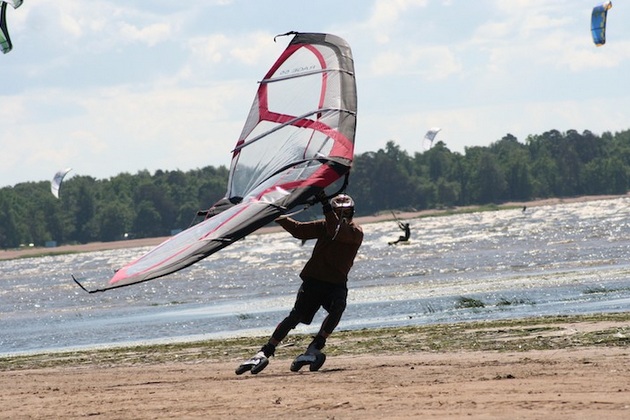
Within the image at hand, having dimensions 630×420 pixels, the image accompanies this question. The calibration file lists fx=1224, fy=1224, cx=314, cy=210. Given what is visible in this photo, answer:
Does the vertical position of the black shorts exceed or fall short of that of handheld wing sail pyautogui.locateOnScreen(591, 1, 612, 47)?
it falls short

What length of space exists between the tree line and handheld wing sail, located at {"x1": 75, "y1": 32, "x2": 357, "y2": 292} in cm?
13278

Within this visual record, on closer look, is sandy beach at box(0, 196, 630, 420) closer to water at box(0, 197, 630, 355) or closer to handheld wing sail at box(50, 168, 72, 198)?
water at box(0, 197, 630, 355)

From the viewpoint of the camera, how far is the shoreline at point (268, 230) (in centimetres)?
13738

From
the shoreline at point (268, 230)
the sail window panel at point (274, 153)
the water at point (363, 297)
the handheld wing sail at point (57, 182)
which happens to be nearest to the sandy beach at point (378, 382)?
the sail window panel at point (274, 153)

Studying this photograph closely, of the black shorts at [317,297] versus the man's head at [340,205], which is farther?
the black shorts at [317,297]

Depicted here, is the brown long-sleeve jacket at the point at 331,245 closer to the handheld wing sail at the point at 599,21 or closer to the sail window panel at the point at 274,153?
A: the sail window panel at the point at 274,153

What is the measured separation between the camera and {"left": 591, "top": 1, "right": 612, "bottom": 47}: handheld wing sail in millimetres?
33406

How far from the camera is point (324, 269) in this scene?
9.99 meters

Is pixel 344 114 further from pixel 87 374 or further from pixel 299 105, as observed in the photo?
pixel 87 374

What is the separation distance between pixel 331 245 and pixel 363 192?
143 meters

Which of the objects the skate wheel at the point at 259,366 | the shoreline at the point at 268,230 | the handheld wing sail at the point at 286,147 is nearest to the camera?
the handheld wing sail at the point at 286,147

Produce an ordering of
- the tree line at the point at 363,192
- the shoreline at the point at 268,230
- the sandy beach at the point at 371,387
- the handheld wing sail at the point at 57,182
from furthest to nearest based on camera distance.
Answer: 1. the tree line at the point at 363,192
2. the shoreline at the point at 268,230
3. the handheld wing sail at the point at 57,182
4. the sandy beach at the point at 371,387

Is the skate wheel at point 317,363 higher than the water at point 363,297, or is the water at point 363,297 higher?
the skate wheel at point 317,363

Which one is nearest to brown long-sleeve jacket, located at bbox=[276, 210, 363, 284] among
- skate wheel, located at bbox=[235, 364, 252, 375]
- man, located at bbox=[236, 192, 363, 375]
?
man, located at bbox=[236, 192, 363, 375]
